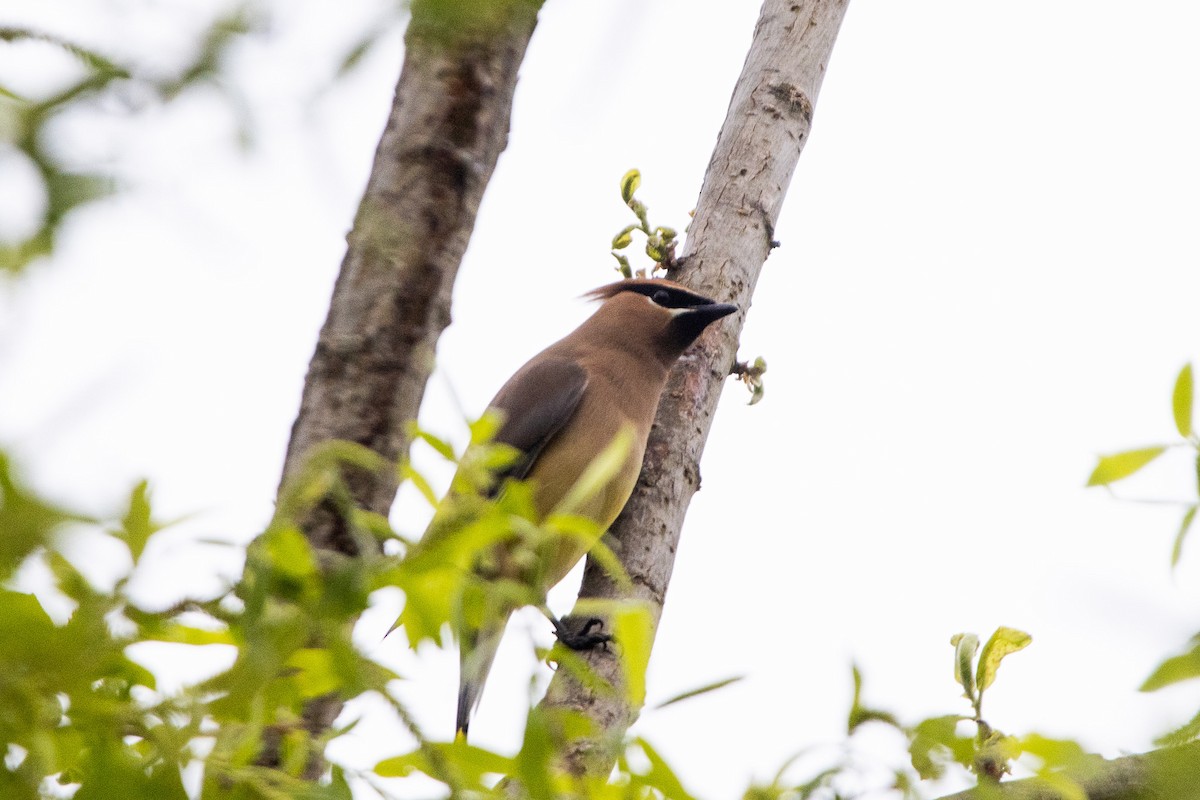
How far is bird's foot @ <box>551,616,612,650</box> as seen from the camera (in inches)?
122

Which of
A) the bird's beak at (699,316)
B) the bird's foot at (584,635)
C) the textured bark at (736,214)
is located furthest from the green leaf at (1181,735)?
the bird's beak at (699,316)

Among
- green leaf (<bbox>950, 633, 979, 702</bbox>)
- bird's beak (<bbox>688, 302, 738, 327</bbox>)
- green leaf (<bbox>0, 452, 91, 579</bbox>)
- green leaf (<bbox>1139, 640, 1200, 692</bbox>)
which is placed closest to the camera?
green leaf (<bbox>0, 452, 91, 579</bbox>)

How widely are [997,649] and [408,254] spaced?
94 centimetres

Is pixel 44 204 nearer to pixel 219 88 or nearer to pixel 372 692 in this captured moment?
pixel 219 88

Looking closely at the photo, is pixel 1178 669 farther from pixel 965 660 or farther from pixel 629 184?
pixel 629 184

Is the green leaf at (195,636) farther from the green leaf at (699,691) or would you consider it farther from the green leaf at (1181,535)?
the green leaf at (1181,535)

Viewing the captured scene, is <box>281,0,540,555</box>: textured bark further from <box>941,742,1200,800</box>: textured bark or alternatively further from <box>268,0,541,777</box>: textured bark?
<box>941,742,1200,800</box>: textured bark

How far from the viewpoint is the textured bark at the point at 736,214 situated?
10.4ft

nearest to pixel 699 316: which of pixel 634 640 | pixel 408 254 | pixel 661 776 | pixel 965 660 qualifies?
pixel 965 660

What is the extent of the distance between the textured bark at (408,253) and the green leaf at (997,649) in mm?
834

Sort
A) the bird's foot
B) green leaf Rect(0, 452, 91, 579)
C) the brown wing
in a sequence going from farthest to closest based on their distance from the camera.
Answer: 1. the brown wing
2. the bird's foot
3. green leaf Rect(0, 452, 91, 579)

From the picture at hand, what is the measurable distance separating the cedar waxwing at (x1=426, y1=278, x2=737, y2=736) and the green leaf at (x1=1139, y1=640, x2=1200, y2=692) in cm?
241

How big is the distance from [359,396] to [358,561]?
18.5 inches

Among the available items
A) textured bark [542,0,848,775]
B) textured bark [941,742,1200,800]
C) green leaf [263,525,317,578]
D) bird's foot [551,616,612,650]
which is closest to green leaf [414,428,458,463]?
green leaf [263,525,317,578]
